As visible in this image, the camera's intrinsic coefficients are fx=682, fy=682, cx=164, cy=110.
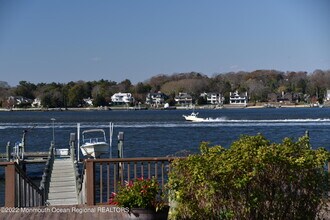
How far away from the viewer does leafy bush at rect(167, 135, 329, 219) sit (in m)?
7.38

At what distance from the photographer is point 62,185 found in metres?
21.4

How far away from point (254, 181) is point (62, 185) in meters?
14.6

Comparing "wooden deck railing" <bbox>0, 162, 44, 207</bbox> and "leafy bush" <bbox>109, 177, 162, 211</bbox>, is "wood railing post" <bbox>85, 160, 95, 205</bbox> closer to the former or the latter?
"wooden deck railing" <bbox>0, 162, 44, 207</bbox>

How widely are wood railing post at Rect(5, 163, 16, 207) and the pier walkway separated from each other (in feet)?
21.9

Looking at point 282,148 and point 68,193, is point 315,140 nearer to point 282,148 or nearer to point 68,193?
point 68,193

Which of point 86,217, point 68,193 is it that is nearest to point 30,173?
point 68,193

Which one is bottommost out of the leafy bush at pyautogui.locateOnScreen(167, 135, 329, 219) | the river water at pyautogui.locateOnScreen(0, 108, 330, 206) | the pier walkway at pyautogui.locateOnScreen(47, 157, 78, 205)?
the river water at pyautogui.locateOnScreen(0, 108, 330, 206)

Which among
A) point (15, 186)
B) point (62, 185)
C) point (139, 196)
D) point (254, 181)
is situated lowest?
point (62, 185)

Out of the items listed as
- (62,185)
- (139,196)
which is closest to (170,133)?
(62,185)

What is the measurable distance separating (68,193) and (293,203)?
1315 cm

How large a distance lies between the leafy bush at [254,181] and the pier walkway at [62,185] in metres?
10.3

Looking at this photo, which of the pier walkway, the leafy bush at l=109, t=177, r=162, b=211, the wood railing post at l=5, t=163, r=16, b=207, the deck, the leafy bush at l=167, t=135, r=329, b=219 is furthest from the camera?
the pier walkway

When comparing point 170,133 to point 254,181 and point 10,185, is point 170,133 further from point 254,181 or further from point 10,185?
point 254,181

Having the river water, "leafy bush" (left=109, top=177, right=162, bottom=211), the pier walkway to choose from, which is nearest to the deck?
"leafy bush" (left=109, top=177, right=162, bottom=211)
